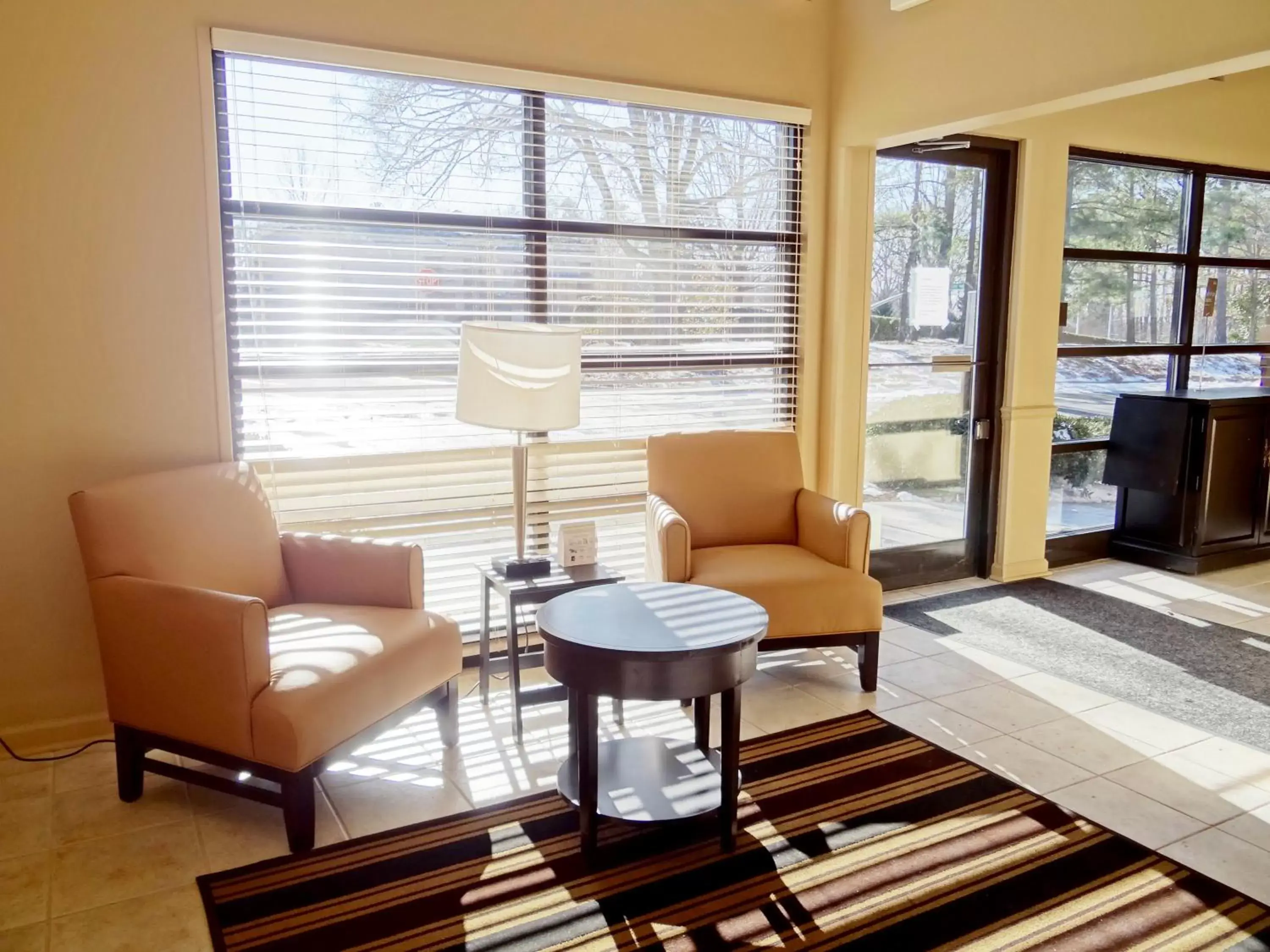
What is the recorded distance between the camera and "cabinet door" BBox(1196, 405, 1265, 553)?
5.25 meters

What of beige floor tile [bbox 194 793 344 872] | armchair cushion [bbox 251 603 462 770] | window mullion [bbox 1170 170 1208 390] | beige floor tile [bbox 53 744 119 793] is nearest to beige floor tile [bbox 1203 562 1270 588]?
window mullion [bbox 1170 170 1208 390]

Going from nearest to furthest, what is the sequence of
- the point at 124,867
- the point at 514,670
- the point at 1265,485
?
1. the point at 124,867
2. the point at 514,670
3. the point at 1265,485

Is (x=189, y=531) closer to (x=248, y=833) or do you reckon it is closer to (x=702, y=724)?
(x=248, y=833)

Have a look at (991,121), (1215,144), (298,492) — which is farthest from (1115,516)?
(298,492)

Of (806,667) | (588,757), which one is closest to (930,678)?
(806,667)

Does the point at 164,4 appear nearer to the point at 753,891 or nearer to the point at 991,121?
the point at 991,121

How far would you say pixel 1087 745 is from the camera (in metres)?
3.19

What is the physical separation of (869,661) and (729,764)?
1264 millimetres

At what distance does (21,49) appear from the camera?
2.90m

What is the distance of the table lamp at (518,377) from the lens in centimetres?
316

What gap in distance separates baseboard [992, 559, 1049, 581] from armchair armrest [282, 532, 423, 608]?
3.33 m

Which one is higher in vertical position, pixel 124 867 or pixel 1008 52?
pixel 1008 52

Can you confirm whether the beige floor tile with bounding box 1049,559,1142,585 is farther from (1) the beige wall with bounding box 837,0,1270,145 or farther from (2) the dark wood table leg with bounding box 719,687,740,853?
(2) the dark wood table leg with bounding box 719,687,740,853

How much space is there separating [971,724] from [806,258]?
2.20 meters
